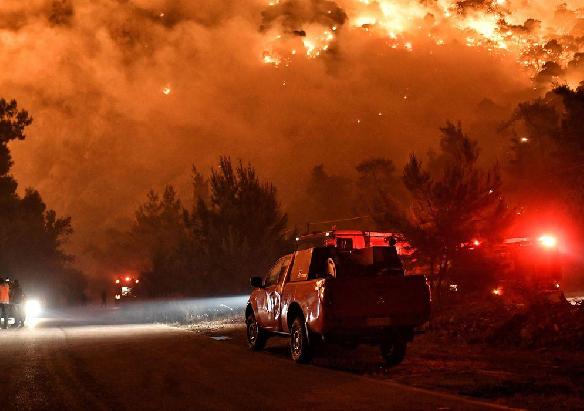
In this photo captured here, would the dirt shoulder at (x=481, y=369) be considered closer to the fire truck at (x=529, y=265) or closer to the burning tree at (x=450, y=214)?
the fire truck at (x=529, y=265)

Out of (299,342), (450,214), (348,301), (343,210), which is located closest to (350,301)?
(348,301)

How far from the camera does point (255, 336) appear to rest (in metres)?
17.0

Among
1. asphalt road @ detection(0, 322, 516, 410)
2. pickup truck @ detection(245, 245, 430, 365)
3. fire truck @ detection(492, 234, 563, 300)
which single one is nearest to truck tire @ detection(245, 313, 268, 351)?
asphalt road @ detection(0, 322, 516, 410)

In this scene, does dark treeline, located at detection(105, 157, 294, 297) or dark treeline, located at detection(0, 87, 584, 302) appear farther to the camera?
dark treeline, located at detection(105, 157, 294, 297)

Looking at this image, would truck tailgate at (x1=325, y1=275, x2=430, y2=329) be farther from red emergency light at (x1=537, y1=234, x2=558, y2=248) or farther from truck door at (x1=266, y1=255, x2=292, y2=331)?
red emergency light at (x1=537, y1=234, x2=558, y2=248)

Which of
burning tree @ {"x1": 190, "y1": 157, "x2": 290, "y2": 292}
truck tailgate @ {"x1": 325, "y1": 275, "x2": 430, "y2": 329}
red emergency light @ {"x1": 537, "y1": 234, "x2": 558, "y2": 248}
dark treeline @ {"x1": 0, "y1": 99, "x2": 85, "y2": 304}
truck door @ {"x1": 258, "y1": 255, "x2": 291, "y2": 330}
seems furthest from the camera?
dark treeline @ {"x1": 0, "y1": 99, "x2": 85, "y2": 304}

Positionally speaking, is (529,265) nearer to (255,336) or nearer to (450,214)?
(450,214)

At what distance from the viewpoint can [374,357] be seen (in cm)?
1521

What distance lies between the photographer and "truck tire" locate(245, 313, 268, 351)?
16812mm

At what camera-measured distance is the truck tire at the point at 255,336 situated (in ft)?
55.2

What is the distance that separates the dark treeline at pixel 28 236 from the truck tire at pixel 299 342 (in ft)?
165

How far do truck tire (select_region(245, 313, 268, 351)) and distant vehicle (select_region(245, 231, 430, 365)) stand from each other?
1004mm

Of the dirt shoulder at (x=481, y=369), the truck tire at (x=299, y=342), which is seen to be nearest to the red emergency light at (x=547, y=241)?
the dirt shoulder at (x=481, y=369)

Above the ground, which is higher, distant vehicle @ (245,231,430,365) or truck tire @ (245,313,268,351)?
distant vehicle @ (245,231,430,365)
